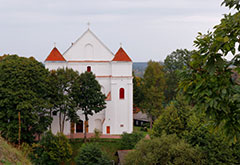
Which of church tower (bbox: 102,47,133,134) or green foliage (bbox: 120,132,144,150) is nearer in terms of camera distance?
green foliage (bbox: 120,132,144,150)

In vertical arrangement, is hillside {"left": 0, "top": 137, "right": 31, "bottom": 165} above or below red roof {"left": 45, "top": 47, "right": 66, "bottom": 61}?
below

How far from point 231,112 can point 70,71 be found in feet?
81.9

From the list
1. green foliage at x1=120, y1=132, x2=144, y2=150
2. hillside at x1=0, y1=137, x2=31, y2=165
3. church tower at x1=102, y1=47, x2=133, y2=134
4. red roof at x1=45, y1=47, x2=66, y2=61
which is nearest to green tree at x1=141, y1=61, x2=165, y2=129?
church tower at x1=102, y1=47, x2=133, y2=134

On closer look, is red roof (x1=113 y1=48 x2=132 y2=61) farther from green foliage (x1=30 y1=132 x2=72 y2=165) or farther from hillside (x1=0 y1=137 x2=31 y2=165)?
hillside (x1=0 y1=137 x2=31 y2=165)

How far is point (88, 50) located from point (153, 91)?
10.8 meters

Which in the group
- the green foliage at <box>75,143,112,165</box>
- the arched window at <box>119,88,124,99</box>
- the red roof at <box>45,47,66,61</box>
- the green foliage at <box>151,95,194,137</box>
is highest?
the red roof at <box>45,47,66,61</box>

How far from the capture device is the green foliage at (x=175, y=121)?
20.6 m

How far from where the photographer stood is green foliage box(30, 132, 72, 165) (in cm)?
2250

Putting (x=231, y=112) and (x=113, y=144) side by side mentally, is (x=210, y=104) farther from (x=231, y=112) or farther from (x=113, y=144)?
(x=113, y=144)

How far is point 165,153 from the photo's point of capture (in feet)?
58.2

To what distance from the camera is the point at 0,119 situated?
81.1ft

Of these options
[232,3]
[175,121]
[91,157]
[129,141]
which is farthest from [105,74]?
[232,3]

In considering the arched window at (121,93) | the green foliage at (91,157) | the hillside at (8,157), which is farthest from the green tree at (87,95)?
the hillside at (8,157)

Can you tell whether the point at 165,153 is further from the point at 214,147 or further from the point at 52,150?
the point at 52,150
